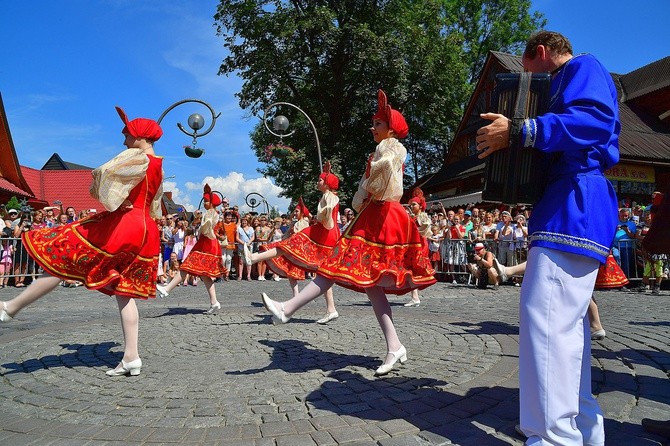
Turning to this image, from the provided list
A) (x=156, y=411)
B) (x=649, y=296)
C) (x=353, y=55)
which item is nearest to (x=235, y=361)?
(x=156, y=411)

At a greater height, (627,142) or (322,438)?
(627,142)

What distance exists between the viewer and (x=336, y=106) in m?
27.1

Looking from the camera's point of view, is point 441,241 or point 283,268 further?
point 441,241

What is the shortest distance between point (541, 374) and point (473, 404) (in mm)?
1141

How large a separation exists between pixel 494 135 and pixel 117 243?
319 cm

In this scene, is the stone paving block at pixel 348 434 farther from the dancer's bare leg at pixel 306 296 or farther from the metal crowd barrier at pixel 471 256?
the metal crowd barrier at pixel 471 256

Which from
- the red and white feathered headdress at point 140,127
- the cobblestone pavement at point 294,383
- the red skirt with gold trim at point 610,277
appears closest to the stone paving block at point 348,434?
the cobblestone pavement at point 294,383

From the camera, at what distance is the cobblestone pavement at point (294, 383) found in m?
2.89

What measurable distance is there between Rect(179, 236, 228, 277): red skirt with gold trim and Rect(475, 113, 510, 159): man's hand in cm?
606

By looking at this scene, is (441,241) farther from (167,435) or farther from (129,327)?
(167,435)

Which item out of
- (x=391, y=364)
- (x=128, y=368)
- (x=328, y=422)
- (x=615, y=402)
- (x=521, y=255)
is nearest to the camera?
(x=328, y=422)

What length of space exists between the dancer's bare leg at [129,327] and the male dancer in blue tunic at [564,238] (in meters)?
3.12

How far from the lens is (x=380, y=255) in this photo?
4.02 m

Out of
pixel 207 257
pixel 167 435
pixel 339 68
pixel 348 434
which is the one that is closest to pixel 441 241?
pixel 207 257
